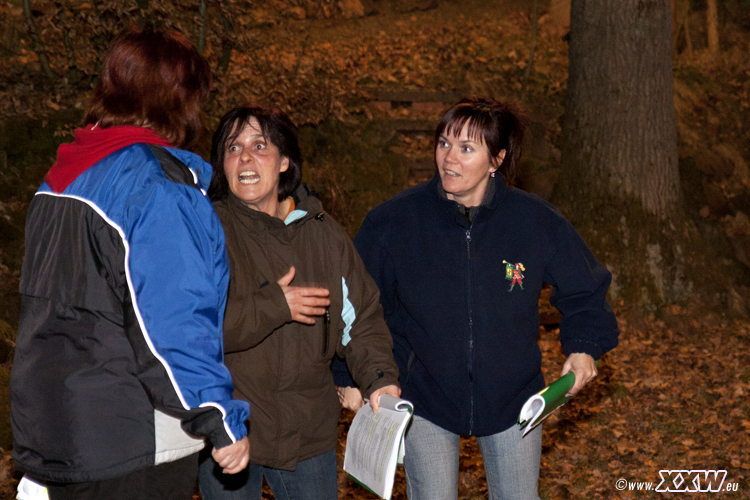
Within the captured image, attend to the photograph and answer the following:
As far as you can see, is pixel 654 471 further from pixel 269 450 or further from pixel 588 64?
pixel 588 64

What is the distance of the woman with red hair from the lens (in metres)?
2.21

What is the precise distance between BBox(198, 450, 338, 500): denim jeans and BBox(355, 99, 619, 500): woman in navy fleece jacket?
1.54 feet

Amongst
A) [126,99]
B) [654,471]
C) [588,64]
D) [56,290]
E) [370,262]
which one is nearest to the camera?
[56,290]

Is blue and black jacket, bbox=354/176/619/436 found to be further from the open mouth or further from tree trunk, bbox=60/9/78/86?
tree trunk, bbox=60/9/78/86

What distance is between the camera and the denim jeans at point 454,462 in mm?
3326

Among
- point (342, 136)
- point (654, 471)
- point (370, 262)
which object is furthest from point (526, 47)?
point (370, 262)

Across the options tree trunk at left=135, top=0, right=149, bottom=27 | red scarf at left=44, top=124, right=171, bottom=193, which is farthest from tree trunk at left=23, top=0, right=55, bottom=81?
red scarf at left=44, top=124, right=171, bottom=193

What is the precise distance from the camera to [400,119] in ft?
33.7

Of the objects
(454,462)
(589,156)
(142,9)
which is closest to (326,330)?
(454,462)

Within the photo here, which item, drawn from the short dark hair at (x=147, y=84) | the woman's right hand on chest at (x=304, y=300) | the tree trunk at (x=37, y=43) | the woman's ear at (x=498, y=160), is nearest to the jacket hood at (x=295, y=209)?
the woman's right hand on chest at (x=304, y=300)

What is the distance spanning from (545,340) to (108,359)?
21.3 feet

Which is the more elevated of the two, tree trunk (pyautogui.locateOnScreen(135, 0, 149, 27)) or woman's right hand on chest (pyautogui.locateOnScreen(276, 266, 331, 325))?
tree trunk (pyautogui.locateOnScreen(135, 0, 149, 27))

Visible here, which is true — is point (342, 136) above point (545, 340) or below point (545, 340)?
above

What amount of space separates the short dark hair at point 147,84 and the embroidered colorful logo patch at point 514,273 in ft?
5.48
